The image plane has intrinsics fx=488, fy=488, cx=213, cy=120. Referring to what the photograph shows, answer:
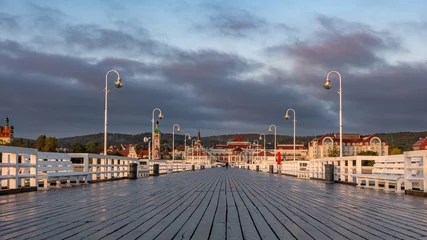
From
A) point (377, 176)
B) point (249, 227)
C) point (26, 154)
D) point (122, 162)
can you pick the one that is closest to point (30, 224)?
point (249, 227)

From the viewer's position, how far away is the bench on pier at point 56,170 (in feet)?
50.2

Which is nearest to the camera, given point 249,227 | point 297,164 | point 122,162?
point 249,227

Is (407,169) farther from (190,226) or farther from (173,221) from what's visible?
(190,226)

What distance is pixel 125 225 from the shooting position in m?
7.11

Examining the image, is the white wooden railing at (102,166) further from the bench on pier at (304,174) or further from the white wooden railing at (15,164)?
the bench on pier at (304,174)

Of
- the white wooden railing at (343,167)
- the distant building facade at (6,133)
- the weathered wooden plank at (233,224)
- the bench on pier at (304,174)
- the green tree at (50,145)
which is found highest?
the distant building facade at (6,133)

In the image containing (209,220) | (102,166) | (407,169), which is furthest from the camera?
(102,166)

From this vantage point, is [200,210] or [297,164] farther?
[297,164]

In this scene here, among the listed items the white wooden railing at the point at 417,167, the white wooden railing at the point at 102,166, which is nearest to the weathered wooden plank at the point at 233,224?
the white wooden railing at the point at 417,167

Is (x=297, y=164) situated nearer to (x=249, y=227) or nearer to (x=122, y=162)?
(x=122, y=162)

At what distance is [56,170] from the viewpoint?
53.8ft

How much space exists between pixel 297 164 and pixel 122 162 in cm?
1275

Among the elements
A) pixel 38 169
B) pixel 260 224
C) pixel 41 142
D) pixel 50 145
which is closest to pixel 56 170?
pixel 38 169

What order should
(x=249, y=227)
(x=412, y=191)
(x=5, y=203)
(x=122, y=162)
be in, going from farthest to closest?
(x=122, y=162) → (x=412, y=191) → (x=5, y=203) → (x=249, y=227)
